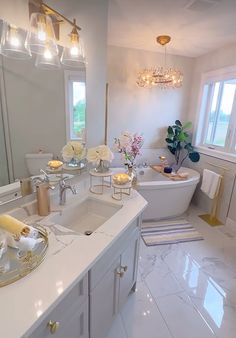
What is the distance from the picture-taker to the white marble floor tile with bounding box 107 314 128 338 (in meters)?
1.49

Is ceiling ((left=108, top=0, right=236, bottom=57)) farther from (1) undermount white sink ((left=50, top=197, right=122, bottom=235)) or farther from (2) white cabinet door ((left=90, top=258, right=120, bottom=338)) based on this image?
(2) white cabinet door ((left=90, top=258, right=120, bottom=338))

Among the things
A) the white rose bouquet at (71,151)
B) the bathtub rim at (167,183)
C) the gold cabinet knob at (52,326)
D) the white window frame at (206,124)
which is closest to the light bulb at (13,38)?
the white rose bouquet at (71,151)

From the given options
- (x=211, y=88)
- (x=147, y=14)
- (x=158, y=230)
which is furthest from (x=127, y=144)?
(x=211, y=88)

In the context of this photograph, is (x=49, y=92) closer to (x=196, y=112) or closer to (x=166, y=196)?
(x=166, y=196)

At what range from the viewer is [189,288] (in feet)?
6.30

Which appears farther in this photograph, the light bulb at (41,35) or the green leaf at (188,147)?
the green leaf at (188,147)

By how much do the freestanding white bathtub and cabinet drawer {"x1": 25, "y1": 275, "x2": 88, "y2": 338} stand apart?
6.07 ft

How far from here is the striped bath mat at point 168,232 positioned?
2.61 metres

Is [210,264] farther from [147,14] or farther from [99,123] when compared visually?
[147,14]

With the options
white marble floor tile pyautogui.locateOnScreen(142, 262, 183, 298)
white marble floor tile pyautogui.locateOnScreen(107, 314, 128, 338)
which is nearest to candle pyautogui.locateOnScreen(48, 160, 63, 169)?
white marble floor tile pyautogui.locateOnScreen(107, 314, 128, 338)

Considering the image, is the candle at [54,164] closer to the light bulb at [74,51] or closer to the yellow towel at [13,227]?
the yellow towel at [13,227]

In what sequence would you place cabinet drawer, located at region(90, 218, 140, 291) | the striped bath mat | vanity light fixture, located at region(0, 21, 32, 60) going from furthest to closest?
the striped bath mat
vanity light fixture, located at region(0, 21, 32, 60)
cabinet drawer, located at region(90, 218, 140, 291)

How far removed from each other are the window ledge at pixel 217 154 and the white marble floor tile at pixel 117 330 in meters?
2.42

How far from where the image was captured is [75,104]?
1749 mm
